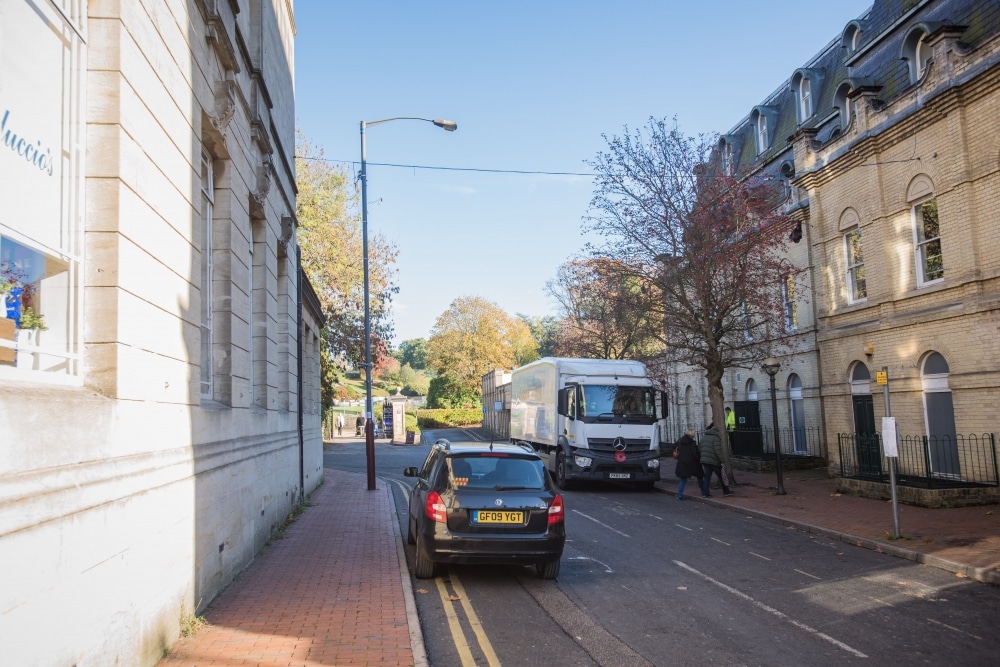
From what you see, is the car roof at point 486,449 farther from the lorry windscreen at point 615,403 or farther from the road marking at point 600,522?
the lorry windscreen at point 615,403

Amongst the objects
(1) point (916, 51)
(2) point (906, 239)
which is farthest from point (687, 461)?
(1) point (916, 51)

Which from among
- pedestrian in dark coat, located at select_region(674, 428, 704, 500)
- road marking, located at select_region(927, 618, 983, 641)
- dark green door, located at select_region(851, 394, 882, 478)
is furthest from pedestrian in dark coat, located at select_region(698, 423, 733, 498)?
road marking, located at select_region(927, 618, 983, 641)

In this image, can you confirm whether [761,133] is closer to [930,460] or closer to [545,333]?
[930,460]

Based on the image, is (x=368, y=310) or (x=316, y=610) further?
(x=368, y=310)

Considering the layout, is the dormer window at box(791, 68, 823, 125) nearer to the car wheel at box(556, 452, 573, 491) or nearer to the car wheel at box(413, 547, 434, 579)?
the car wheel at box(556, 452, 573, 491)

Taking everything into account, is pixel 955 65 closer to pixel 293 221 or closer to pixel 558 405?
pixel 558 405

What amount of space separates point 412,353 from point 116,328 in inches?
5856

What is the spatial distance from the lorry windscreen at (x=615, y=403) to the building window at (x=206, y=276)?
12.2 meters

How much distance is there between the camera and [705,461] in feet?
59.1

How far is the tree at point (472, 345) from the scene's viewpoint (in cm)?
7669

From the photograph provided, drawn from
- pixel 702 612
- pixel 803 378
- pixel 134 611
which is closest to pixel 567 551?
pixel 702 612

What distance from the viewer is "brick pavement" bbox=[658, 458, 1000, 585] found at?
32.7ft

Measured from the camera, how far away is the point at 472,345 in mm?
77000

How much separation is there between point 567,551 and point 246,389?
16.9ft
